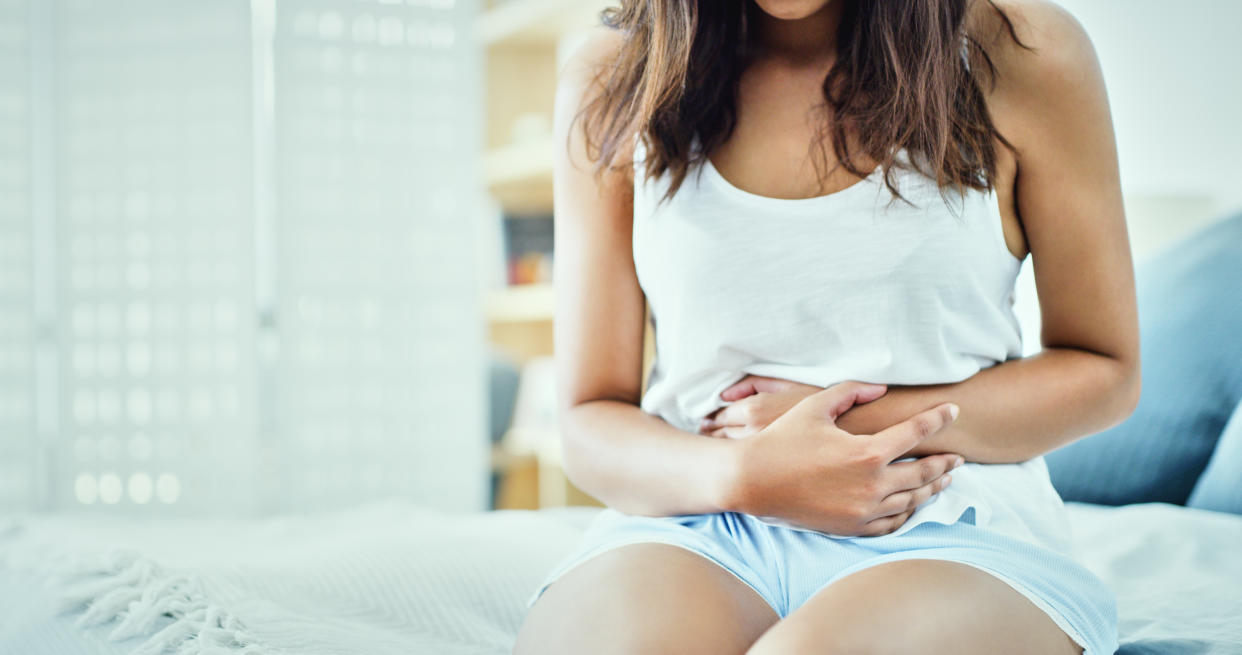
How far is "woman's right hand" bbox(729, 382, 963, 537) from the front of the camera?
0.67 m

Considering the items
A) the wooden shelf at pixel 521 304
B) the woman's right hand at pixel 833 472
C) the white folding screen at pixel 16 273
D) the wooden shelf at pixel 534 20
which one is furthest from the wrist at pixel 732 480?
the wooden shelf at pixel 534 20

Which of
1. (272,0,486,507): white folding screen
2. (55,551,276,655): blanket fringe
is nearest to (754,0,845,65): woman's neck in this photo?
(55,551,276,655): blanket fringe

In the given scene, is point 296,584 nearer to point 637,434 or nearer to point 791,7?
point 637,434

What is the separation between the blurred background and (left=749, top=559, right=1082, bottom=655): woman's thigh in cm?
155

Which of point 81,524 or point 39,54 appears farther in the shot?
point 39,54

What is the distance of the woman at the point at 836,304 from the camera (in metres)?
0.69

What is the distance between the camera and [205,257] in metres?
2.15

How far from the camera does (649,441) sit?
31.1 inches

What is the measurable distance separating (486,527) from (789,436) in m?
0.54

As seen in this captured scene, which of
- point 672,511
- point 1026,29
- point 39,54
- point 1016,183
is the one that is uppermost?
point 39,54

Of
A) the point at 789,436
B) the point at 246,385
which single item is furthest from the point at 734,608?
the point at 246,385

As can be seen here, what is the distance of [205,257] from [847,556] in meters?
1.85

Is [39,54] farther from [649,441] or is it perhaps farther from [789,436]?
[789,436]

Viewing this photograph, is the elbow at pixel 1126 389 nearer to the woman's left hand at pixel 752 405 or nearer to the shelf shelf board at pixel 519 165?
the woman's left hand at pixel 752 405
